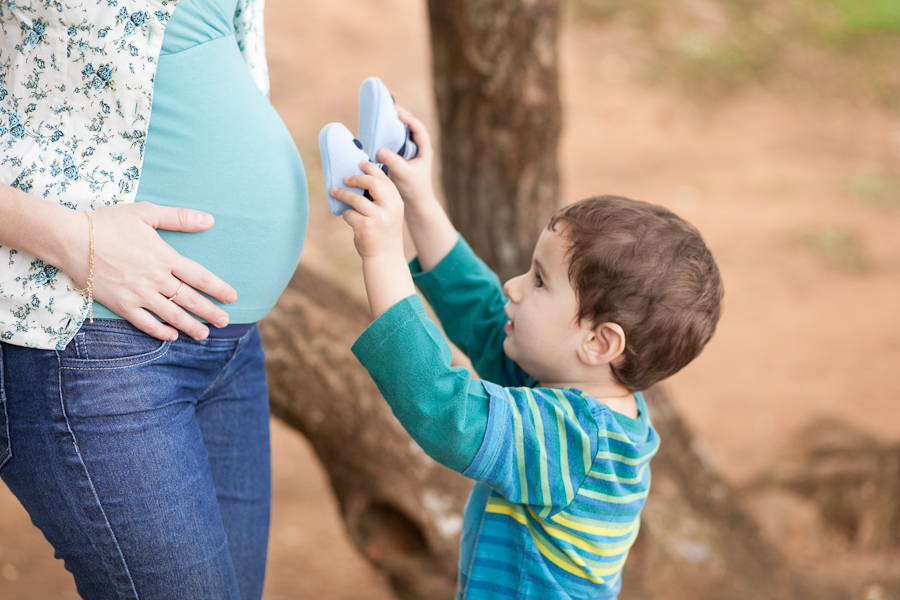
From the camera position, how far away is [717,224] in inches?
299

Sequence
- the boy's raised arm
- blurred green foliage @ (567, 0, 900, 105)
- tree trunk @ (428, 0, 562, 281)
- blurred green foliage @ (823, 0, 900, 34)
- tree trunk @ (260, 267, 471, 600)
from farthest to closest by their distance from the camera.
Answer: blurred green foliage @ (823, 0, 900, 34) < blurred green foliage @ (567, 0, 900, 105) < tree trunk @ (428, 0, 562, 281) < tree trunk @ (260, 267, 471, 600) < the boy's raised arm

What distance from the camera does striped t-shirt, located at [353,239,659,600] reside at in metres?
1.18

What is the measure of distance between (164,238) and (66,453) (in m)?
0.34

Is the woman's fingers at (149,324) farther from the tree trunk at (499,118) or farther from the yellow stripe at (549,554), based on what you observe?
the tree trunk at (499,118)

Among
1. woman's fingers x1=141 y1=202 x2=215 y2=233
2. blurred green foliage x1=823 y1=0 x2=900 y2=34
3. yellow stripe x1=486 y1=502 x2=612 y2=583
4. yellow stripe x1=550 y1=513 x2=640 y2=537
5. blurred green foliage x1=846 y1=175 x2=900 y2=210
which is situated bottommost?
blurred green foliage x1=846 y1=175 x2=900 y2=210

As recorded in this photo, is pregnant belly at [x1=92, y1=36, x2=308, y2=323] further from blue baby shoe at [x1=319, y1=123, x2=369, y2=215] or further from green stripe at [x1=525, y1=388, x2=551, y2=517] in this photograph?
green stripe at [x1=525, y1=388, x2=551, y2=517]

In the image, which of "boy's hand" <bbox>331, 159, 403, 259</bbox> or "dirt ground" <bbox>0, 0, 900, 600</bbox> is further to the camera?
"dirt ground" <bbox>0, 0, 900, 600</bbox>

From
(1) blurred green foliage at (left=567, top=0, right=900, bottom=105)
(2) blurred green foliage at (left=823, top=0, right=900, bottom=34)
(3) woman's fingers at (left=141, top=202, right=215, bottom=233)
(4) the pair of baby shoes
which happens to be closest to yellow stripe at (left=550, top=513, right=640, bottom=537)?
(4) the pair of baby shoes

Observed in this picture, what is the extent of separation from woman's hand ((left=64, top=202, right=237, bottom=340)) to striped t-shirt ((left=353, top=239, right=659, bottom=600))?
0.91 ft

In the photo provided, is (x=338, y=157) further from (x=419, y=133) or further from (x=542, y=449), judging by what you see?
(x=542, y=449)

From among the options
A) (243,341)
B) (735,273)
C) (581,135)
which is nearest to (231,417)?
(243,341)

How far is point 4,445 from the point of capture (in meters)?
1.12

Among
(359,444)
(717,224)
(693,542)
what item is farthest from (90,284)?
(717,224)

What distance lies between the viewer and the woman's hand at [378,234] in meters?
1.20
